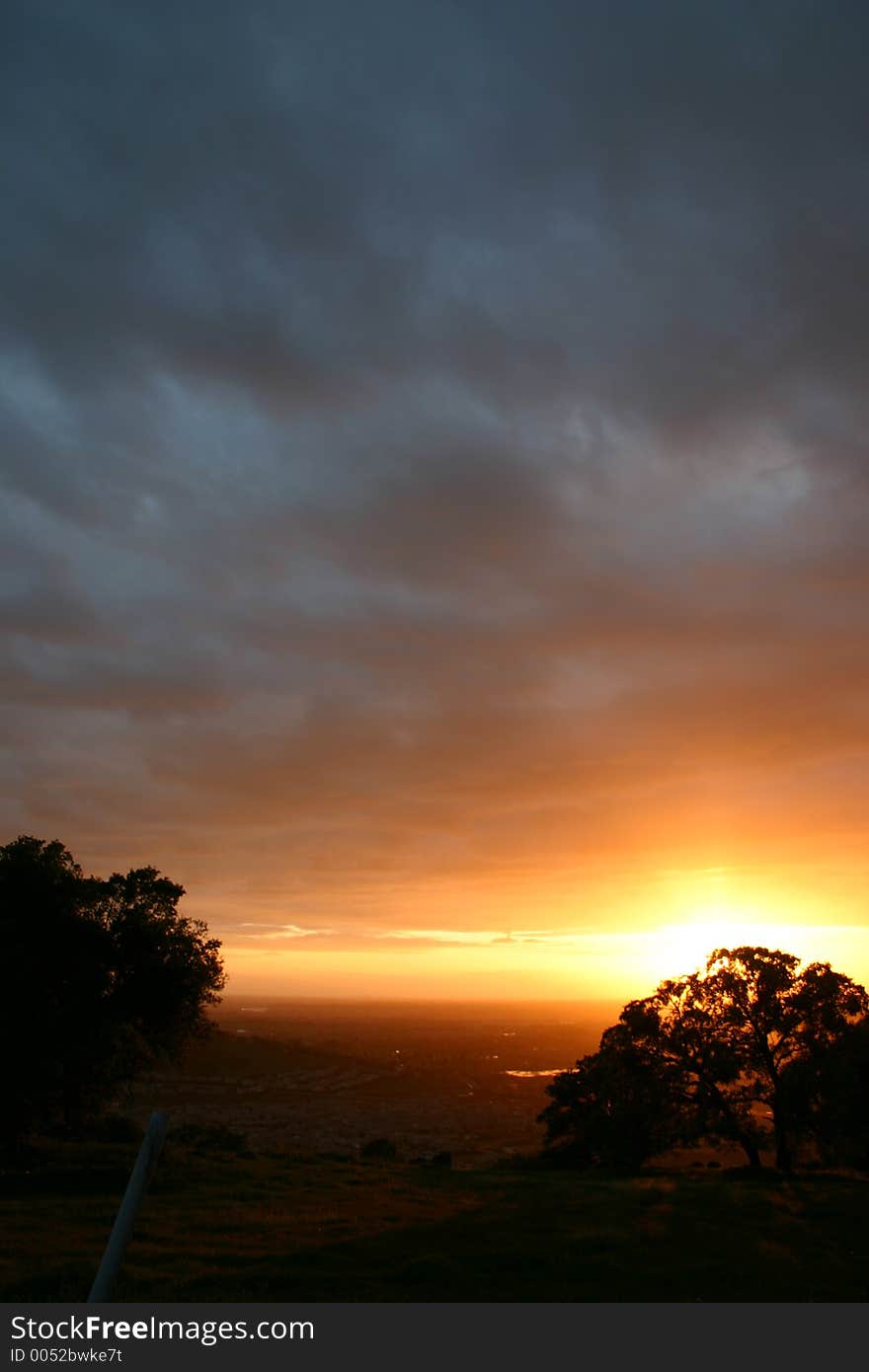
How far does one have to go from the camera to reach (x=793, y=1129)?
3881cm

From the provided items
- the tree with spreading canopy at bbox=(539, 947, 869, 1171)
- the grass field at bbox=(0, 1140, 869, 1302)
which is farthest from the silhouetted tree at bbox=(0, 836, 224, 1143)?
the tree with spreading canopy at bbox=(539, 947, 869, 1171)

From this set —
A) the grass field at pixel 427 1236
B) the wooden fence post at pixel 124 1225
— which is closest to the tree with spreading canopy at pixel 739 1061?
the grass field at pixel 427 1236

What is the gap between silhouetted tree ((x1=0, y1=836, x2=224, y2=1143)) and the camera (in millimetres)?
33312

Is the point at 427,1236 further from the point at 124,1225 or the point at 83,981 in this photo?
the point at 83,981

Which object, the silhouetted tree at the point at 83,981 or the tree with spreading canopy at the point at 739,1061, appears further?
the tree with spreading canopy at the point at 739,1061

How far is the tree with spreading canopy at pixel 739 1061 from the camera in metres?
38.4

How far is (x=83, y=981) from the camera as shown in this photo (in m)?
35.0

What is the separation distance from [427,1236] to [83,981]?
19570 mm

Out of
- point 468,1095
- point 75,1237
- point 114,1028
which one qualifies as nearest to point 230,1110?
point 468,1095

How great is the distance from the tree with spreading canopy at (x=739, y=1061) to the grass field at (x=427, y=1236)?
468cm

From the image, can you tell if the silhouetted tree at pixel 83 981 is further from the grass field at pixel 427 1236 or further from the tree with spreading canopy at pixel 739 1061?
the tree with spreading canopy at pixel 739 1061

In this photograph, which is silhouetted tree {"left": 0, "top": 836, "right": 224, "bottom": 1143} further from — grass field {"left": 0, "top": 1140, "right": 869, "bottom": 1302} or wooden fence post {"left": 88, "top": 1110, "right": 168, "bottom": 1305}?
wooden fence post {"left": 88, "top": 1110, "right": 168, "bottom": 1305}
